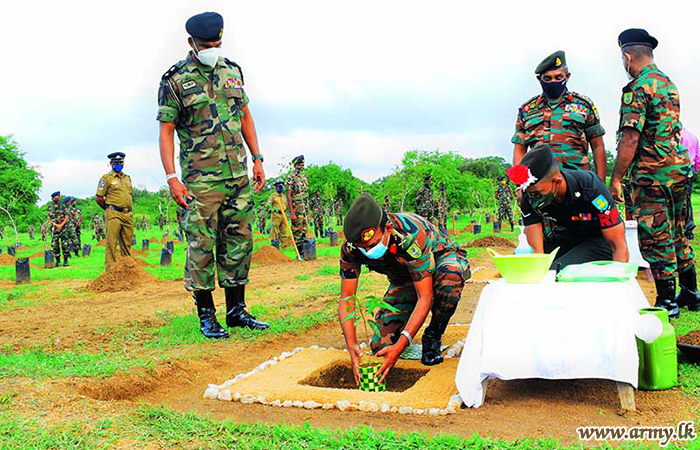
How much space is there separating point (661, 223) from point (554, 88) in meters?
1.46

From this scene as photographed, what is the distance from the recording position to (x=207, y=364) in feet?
14.2

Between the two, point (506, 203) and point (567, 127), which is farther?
point (506, 203)

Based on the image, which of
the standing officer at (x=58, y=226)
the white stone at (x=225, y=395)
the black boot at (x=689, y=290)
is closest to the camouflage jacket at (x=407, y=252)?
the white stone at (x=225, y=395)

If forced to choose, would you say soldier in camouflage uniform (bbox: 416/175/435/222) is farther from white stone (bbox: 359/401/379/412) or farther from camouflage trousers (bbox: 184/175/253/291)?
white stone (bbox: 359/401/379/412)

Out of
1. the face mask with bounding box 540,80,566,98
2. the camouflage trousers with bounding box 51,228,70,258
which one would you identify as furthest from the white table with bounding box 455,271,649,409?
the camouflage trousers with bounding box 51,228,70,258

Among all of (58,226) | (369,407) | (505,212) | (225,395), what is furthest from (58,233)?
(505,212)

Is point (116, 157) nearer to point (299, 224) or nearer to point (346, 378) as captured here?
point (299, 224)

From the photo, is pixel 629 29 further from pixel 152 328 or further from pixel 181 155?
pixel 152 328

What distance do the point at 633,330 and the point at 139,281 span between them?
28.2 feet

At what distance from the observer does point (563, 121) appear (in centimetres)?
502

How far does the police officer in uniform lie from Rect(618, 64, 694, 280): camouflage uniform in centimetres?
121

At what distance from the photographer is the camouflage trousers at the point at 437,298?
393cm

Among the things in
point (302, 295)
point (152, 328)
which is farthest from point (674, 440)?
point (302, 295)

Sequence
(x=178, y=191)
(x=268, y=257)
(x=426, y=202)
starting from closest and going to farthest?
(x=178, y=191) < (x=268, y=257) < (x=426, y=202)
